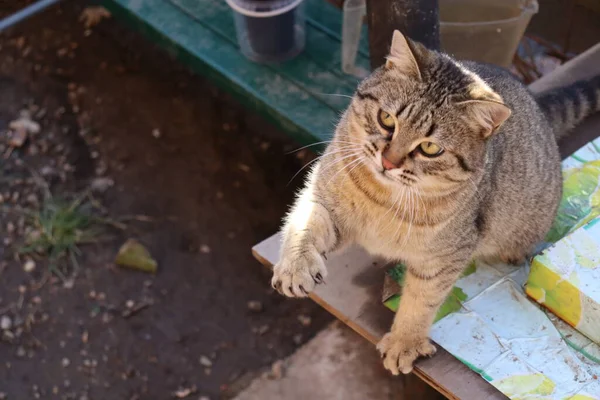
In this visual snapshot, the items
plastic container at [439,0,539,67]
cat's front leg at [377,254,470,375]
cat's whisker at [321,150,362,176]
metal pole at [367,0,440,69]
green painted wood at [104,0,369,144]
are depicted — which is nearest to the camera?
cat's whisker at [321,150,362,176]

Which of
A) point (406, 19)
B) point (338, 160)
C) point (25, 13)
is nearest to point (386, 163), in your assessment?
point (338, 160)

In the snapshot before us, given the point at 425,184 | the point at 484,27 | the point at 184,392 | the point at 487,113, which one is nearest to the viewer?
the point at 487,113

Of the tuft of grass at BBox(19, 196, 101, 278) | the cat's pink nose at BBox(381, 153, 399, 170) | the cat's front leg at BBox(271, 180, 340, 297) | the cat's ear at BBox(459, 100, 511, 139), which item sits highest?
the cat's ear at BBox(459, 100, 511, 139)

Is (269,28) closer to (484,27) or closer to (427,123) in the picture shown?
(484,27)

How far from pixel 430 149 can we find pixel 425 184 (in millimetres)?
90

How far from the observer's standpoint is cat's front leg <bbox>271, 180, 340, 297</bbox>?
161cm

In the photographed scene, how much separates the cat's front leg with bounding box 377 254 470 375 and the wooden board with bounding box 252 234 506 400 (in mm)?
45

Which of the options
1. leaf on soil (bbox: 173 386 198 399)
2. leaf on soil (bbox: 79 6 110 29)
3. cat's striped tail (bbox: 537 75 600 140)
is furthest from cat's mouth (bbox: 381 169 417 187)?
leaf on soil (bbox: 79 6 110 29)

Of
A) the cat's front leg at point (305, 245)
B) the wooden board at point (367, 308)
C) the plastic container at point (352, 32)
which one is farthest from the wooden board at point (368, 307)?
the plastic container at point (352, 32)

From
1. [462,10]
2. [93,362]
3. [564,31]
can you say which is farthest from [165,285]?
[564,31]

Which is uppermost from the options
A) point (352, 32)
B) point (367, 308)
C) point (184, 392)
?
point (352, 32)

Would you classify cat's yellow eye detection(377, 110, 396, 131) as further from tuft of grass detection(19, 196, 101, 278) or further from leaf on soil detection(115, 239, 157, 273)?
tuft of grass detection(19, 196, 101, 278)

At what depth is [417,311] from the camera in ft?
5.68

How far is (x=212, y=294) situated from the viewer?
9.05 feet
